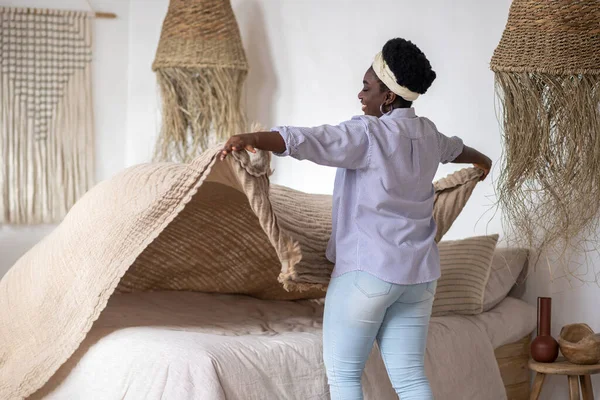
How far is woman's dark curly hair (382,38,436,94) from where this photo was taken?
6.34 ft

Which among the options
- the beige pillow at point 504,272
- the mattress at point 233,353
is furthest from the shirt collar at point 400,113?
the beige pillow at point 504,272

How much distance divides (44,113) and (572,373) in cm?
284

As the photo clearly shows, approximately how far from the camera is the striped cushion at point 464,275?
9.03 ft

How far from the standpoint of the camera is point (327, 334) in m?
1.96

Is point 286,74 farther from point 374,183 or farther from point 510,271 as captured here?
point 374,183

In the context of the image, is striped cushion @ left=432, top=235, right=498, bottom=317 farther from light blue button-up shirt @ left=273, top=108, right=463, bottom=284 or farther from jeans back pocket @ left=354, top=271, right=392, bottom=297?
jeans back pocket @ left=354, top=271, right=392, bottom=297

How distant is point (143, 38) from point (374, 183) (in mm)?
2793

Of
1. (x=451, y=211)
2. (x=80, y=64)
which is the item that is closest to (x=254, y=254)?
(x=451, y=211)

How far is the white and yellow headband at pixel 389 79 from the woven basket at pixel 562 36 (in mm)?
683

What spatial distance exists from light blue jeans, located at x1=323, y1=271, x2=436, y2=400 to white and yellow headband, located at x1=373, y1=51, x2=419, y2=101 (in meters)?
0.44

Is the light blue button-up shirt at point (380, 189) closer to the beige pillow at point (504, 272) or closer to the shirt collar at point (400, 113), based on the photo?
the shirt collar at point (400, 113)

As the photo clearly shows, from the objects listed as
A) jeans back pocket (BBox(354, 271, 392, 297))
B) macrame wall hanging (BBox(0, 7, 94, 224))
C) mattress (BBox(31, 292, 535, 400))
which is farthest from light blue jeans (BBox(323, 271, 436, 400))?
macrame wall hanging (BBox(0, 7, 94, 224))

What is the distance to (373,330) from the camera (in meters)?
1.92

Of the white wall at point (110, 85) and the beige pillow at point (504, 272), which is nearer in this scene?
the beige pillow at point (504, 272)
